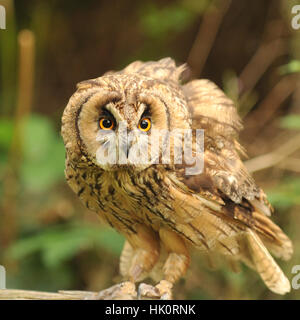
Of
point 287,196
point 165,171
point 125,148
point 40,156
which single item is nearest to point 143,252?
point 165,171

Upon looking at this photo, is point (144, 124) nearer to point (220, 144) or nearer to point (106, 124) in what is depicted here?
point (106, 124)

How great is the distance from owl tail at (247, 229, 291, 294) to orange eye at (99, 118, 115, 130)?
35.2 inches

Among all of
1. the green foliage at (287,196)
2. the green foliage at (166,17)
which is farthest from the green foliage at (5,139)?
the green foliage at (287,196)

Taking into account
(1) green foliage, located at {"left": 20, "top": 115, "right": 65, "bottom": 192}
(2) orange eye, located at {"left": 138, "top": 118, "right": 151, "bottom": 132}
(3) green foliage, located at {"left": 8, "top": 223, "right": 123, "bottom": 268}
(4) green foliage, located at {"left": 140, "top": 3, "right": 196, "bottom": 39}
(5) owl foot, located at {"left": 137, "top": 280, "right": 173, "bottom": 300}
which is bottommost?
(5) owl foot, located at {"left": 137, "top": 280, "right": 173, "bottom": 300}

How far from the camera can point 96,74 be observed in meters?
5.20

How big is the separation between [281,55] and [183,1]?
0.96 m

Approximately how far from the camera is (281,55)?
445 centimetres

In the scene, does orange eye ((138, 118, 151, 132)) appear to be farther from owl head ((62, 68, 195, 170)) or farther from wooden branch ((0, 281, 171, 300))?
wooden branch ((0, 281, 171, 300))

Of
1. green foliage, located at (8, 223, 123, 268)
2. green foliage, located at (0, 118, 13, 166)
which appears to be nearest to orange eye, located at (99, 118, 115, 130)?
green foliage, located at (8, 223, 123, 268)

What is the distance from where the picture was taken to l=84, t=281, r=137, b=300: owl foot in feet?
6.85

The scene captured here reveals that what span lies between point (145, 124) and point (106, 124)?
133mm

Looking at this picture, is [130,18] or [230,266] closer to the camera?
[230,266]

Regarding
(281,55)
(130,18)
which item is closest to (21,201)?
(130,18)

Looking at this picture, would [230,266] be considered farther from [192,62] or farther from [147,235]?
[192,62]
